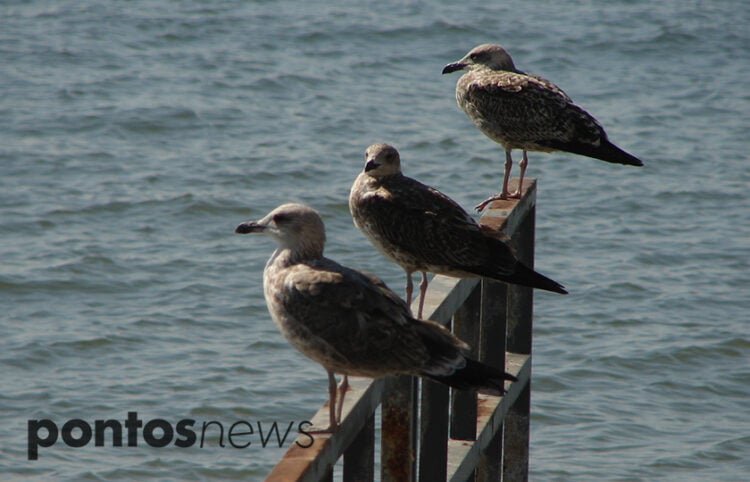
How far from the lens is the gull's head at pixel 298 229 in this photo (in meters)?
4.85

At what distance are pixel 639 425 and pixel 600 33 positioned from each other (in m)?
11.9

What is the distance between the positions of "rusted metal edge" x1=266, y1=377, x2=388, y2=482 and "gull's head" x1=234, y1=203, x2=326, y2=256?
20.1 inches

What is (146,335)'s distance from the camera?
33.3 ft

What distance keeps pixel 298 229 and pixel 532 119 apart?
2.72m

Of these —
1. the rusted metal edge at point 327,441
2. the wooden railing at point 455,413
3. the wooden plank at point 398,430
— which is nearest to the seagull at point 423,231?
the wooden railing at point 455,413

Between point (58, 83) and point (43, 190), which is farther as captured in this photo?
point (58, 83)

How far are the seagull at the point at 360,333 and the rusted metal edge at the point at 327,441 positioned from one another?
5cm

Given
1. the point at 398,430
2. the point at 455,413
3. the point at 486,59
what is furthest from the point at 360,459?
the point at 486,59

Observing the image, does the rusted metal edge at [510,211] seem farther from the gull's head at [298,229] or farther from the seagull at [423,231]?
the gull's head at [298,229]

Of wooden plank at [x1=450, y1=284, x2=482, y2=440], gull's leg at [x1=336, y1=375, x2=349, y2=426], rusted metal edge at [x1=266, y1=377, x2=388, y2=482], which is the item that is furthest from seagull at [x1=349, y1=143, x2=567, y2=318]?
gull's leg at [x1=336, y1=375, x2=349, y2=426]

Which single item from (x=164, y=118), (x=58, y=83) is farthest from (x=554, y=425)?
(x=58, y=83)

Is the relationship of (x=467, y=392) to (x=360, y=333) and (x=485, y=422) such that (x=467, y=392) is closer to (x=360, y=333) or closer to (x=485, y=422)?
(x=485, y=422)

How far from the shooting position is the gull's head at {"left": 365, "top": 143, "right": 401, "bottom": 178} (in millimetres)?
5730

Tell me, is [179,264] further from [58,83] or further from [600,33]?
[600,33]
